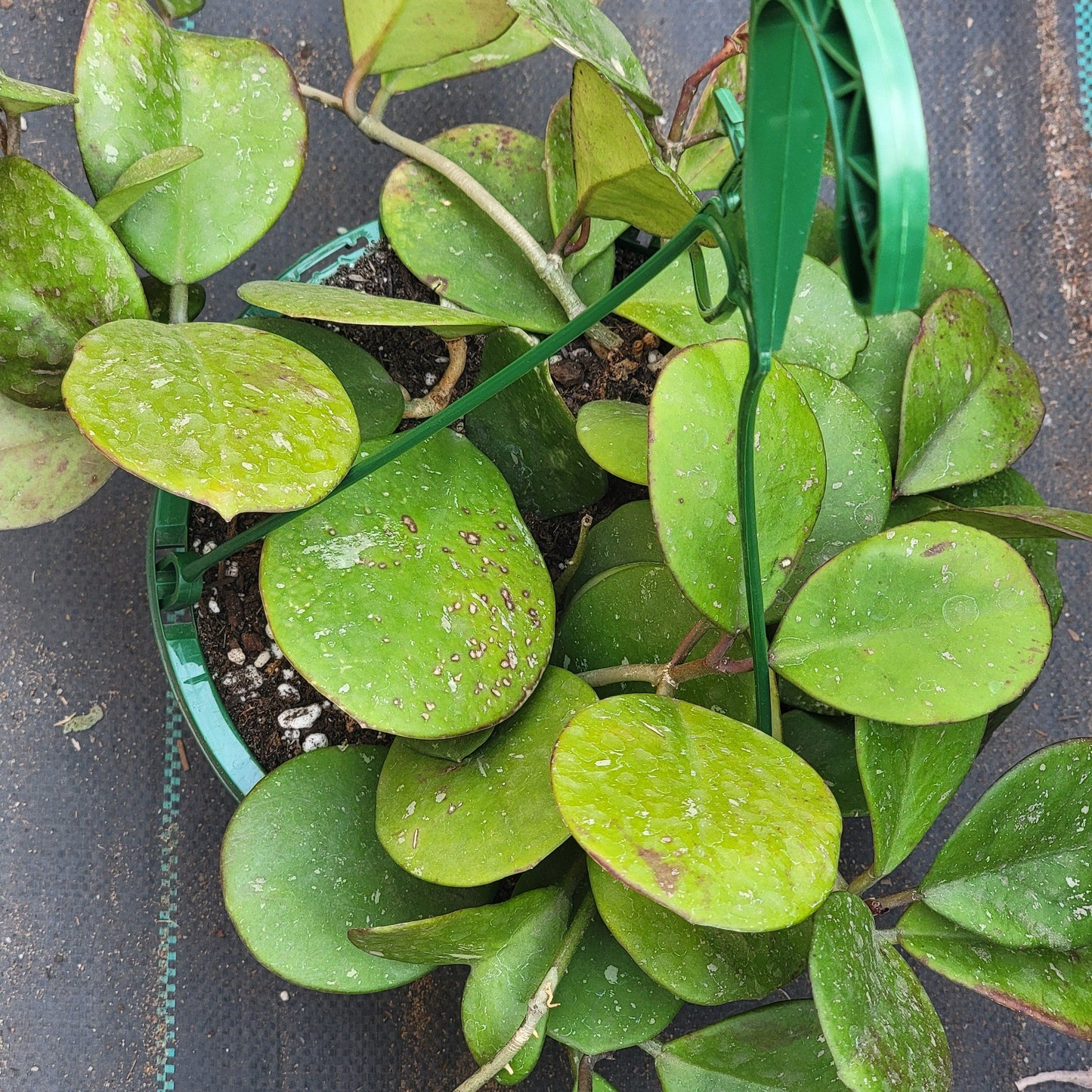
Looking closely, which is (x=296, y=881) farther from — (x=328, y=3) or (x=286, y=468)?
(x=328, y=3)

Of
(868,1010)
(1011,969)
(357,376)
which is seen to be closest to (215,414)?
(357,376)

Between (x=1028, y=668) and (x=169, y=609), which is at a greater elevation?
(x=1028, y=668)

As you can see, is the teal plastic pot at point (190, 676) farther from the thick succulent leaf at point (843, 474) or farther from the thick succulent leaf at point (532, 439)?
the thick succulent leaf at point (843, 474)

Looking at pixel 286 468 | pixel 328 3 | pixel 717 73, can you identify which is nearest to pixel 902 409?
pixel 717 73

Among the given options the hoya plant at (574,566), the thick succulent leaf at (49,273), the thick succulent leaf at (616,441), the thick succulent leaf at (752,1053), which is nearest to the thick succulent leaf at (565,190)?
→ the hoya plant at (574,566)

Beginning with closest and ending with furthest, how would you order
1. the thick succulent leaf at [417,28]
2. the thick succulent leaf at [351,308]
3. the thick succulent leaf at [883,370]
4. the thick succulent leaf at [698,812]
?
the thick succulent leaf at [698,812] → the thick succulent leaf at [351,308] → the thick succulent leaf at [417,28] → the thick succulent leaf at [883,370]

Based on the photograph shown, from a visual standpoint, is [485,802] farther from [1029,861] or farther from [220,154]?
[220,154]
